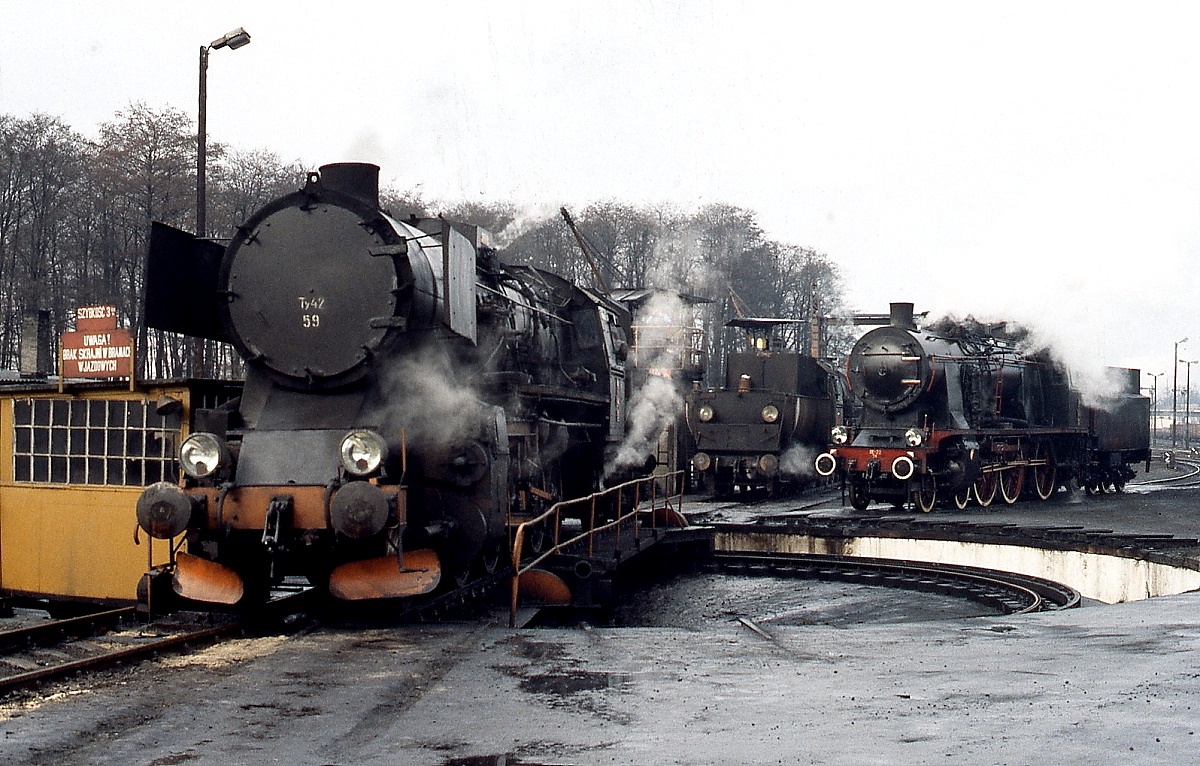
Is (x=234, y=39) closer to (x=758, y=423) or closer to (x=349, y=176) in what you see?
(x=349, y=176)

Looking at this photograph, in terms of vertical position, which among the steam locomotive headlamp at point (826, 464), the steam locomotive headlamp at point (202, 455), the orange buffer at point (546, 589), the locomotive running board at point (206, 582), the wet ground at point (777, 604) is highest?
the steam locomotive headlamp at point (202, 455)

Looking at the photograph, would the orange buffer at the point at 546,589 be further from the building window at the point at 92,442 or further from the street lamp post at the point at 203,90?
the street lamp post at the point at 203,90

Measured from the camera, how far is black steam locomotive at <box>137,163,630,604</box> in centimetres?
855

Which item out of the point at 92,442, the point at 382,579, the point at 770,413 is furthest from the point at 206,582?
the point at 770,413

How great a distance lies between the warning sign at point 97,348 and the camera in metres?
11.2

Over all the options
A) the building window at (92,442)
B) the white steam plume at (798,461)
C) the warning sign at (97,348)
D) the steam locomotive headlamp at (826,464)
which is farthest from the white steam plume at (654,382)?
the warning sign at (97,348)

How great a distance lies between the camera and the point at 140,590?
31.0 feet

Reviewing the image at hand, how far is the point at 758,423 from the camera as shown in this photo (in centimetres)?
2495

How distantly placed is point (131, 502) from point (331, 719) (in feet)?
19.3

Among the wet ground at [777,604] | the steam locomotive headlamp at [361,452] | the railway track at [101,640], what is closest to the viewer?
the railway track at [101,640]

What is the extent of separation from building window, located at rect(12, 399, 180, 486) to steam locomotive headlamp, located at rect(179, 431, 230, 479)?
2149 mm

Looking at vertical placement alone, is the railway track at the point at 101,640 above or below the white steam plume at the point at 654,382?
below

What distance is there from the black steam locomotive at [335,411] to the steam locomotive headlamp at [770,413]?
15033 mm

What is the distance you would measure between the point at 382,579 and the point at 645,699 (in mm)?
2937
